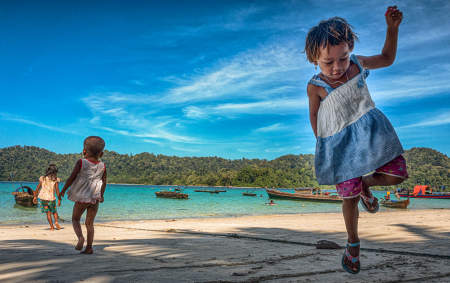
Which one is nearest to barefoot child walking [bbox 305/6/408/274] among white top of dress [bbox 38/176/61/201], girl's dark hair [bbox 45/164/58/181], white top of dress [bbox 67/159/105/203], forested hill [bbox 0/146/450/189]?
white top of dress [bbox 67/159/105/203]

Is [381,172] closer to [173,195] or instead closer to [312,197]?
[312,197]

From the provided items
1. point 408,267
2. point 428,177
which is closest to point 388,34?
point 408,267

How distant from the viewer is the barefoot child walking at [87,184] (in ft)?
15.3

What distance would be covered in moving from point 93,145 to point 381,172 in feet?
12.7

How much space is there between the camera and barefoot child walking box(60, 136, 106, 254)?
465 cm

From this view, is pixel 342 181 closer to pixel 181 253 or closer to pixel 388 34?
pixel 388 34

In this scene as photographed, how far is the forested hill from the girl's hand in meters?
128

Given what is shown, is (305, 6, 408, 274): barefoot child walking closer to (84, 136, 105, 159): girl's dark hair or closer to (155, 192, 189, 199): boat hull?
(84, 136, 105, 159): girl's dark hair

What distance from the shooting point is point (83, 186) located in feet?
15.4

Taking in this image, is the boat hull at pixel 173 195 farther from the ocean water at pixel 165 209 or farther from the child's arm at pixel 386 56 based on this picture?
the child's arm at pixel 386 56

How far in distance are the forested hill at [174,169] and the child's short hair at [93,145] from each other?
127551 mm

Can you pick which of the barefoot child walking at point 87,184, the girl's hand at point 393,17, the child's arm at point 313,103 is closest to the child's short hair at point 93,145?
the barefoot child walking at point 87,184

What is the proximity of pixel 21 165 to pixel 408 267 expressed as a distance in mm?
166872

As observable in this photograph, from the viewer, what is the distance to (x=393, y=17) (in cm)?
240
